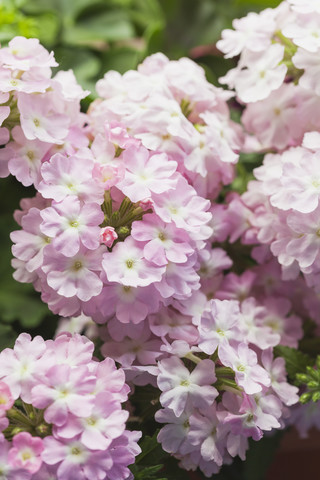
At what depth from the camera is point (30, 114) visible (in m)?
0.73

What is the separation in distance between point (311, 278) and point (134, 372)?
206 mm

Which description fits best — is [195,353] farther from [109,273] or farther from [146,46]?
[146,46]

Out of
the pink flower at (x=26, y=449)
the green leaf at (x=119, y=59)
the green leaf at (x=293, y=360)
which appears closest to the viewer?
the pink flower at (x=26, y=449)

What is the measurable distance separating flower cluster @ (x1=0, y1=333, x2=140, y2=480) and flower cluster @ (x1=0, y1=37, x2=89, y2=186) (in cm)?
19

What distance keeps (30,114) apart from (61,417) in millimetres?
301

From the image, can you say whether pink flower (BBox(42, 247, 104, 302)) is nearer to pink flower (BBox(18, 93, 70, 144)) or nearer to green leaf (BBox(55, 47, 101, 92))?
pink flower (BBox(18, 93, 70, 144))

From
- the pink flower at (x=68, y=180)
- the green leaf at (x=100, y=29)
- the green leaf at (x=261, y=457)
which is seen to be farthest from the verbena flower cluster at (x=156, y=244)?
the green leaf at (x=100, y=29)

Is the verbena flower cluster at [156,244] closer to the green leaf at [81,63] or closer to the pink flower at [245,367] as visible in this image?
the pink flower at [245,367]

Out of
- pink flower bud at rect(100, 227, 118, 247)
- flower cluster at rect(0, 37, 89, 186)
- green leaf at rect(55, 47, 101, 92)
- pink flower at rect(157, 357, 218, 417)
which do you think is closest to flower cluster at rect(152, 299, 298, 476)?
pink flower at rect(157, 357, 218, 417)

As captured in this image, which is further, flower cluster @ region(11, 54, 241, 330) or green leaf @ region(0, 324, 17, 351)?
green leaf @ region(0, 324, 17, 351)

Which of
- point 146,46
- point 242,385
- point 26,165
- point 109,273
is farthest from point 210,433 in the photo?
point 146,46

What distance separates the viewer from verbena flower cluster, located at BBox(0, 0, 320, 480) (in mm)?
629

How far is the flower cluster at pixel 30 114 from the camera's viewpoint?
0.73 m

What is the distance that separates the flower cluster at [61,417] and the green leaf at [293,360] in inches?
9.1
